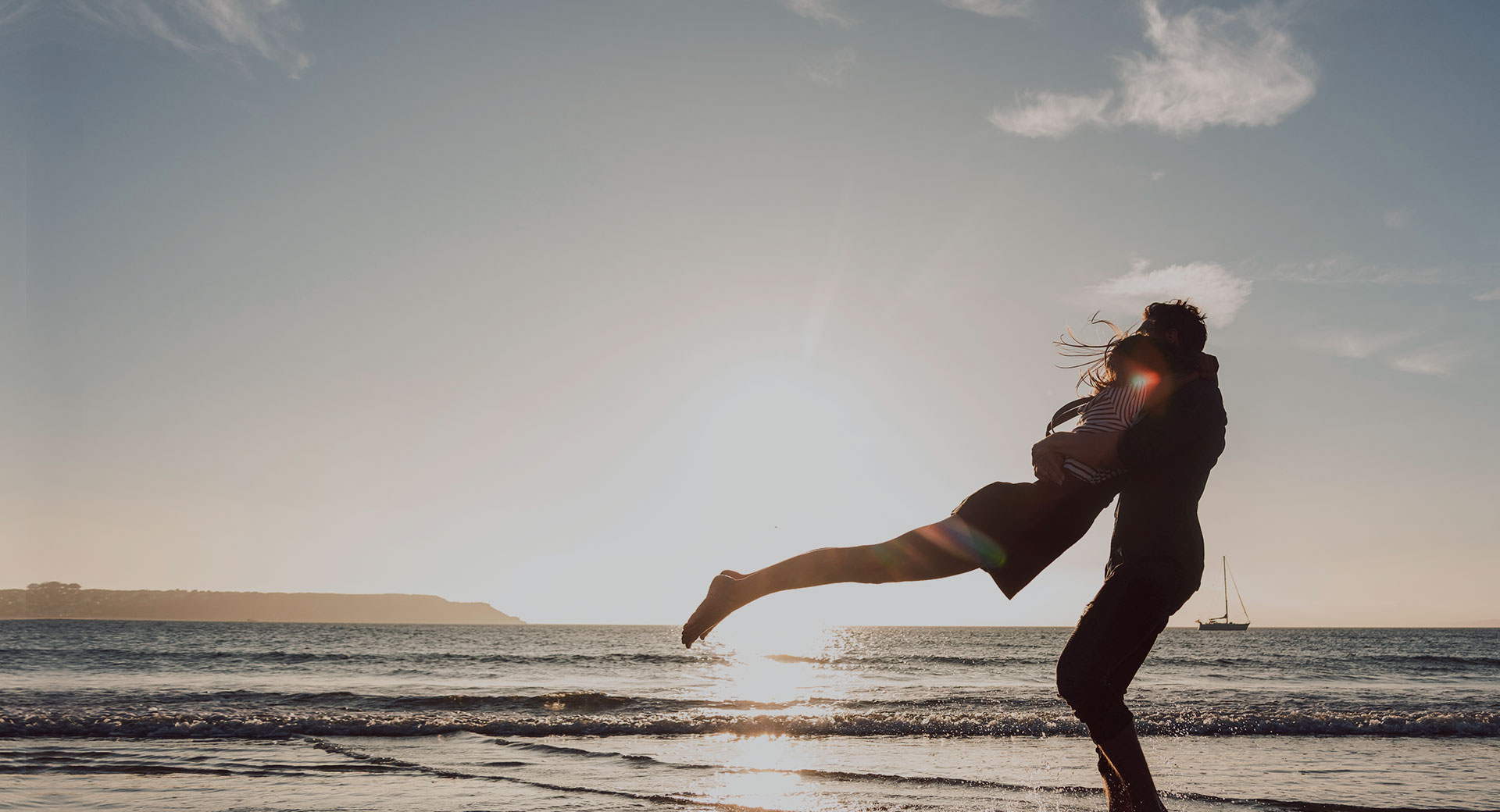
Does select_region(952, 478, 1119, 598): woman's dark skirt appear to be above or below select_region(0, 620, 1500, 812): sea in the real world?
above

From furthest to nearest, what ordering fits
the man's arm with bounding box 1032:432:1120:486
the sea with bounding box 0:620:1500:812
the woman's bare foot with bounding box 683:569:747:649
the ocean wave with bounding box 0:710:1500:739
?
1. the ocean wave with bounding box 0:710:1500:739
2. the sea with bounding box 0:620:1500:812
3. the woman's bare foot with bounding box 683:569:747:649
4. the man's arm with bounding box 1032:432:1120:486

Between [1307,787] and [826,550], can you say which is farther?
[1307,787]

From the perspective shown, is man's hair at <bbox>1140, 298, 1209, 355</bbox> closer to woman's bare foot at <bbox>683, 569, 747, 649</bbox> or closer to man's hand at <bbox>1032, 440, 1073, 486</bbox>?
man's hand at <bbox>1032, 440, 1073, 486</bbox>

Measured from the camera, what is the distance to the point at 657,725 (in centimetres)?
1324

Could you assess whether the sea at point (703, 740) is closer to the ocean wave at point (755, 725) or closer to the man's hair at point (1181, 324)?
the ocean wave at point (755, 725)

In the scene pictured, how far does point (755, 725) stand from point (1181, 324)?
10.9m

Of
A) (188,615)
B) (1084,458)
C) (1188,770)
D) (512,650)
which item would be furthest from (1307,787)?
(188,615)

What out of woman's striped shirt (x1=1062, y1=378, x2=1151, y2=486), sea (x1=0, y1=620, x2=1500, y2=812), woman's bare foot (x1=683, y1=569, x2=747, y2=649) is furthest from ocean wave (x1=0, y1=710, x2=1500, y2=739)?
woman's striped shirt (x1=1062, y1=378, x2=1151, y2=486)

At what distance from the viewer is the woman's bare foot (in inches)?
138

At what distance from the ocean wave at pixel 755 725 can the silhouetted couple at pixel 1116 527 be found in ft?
31.1

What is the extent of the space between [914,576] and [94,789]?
23.3 ft

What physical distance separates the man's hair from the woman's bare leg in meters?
1.11

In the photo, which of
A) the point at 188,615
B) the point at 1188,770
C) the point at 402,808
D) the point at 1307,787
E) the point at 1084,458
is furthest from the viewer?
the point at 188,615

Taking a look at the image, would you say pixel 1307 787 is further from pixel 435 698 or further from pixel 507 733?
pixel 435 698
